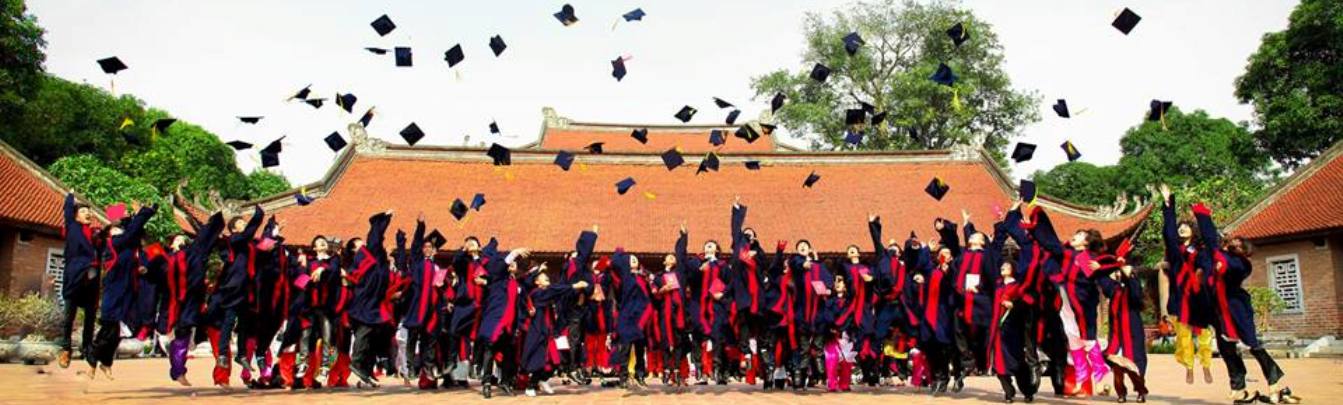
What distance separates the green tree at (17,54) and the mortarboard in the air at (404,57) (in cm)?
2421

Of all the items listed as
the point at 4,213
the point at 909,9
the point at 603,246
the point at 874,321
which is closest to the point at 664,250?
the point at 603,246

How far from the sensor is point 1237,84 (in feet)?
110

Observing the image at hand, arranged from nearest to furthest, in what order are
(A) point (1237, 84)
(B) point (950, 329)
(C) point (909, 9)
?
(B) point (950, 329)
(A) point (1237, 84)
(C) point (909, 9)

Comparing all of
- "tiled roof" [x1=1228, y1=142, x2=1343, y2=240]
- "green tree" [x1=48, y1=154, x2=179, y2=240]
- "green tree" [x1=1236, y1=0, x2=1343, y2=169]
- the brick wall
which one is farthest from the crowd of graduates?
"green tree" [x1=1236, y1=0, x2=1343, y2=169]

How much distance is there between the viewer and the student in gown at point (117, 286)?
367 inches

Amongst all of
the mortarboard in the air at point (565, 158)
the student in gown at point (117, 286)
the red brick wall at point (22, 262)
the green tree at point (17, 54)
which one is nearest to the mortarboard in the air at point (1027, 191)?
the mortarboard in the air at point (565, 158)

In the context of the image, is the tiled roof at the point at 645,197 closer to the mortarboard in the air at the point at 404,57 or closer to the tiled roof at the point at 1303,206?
the tiled roof at the point at 1303,206

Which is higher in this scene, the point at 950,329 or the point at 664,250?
the point at 664,250

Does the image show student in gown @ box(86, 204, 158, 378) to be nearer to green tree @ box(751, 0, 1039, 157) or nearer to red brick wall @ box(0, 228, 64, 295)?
red brick wall @ box(0, 228, 64, 295)

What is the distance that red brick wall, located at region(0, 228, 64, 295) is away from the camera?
21688 mm

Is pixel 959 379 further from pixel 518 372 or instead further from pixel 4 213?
pixel 4 213

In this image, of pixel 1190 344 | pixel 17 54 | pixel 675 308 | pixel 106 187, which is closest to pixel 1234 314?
pixel 1190 344

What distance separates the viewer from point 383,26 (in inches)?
488

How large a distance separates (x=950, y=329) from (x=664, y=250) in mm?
13506
